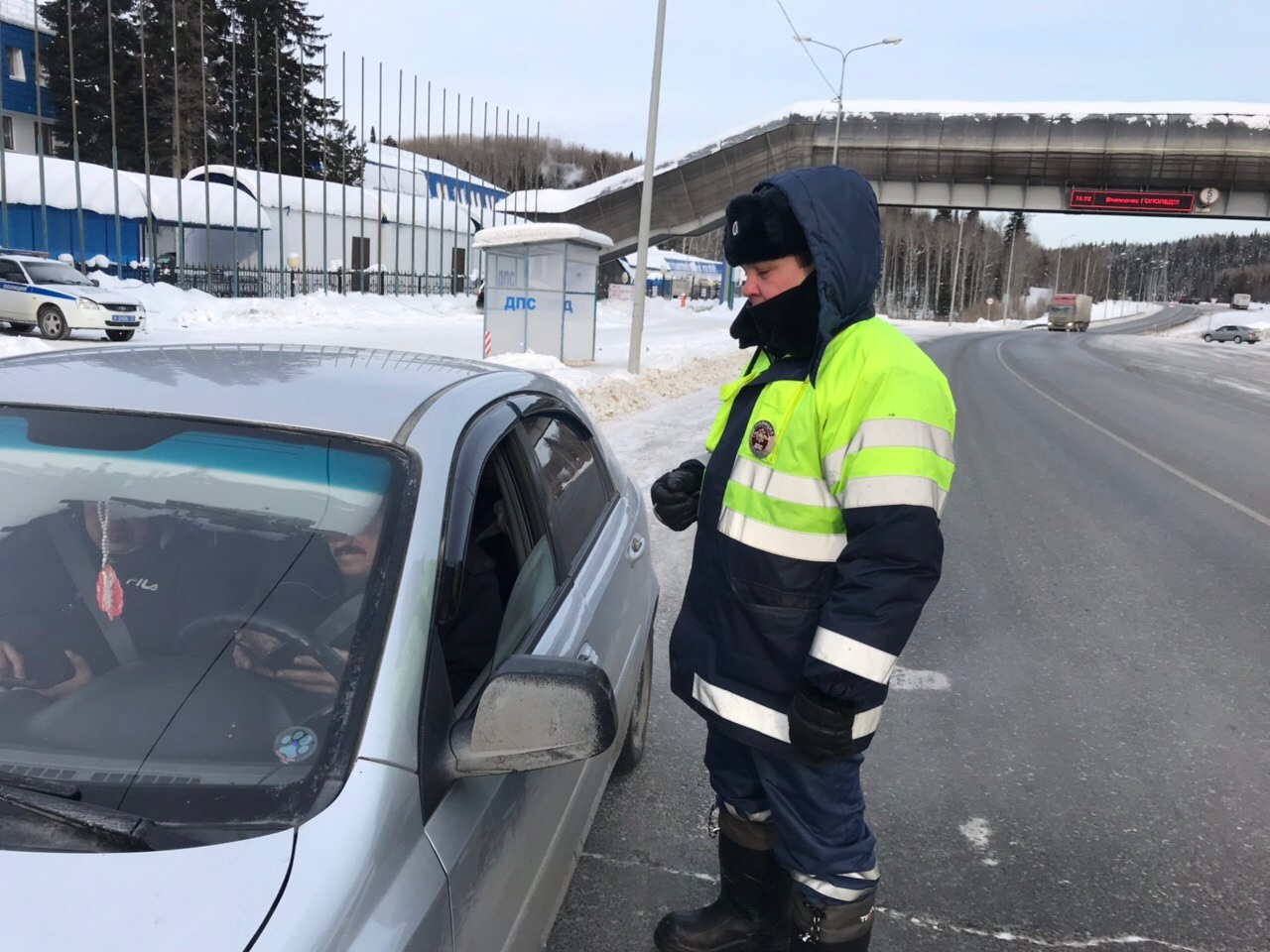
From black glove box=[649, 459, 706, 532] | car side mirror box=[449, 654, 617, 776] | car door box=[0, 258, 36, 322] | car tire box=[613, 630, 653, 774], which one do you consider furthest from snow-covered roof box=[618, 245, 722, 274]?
car side mirror box=[449, 654, 617, 776]

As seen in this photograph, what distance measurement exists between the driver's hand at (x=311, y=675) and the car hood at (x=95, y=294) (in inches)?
819

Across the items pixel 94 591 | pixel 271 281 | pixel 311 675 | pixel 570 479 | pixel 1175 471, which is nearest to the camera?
pixel 311 675

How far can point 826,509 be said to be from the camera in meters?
A: 2.04

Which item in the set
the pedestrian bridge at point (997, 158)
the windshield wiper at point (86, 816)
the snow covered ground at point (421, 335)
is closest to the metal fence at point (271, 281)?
the snow covered ground at point (421, 335)

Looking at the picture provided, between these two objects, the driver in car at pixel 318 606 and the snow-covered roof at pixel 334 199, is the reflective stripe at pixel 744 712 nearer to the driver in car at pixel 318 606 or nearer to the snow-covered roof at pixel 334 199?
the driver in car at pixel 318 606

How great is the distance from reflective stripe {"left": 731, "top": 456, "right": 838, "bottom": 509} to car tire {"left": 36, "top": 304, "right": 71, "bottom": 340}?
2086 centimetres

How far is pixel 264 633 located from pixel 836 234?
1384 mm

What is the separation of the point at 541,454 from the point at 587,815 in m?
0.95

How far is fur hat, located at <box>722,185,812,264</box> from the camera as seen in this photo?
2064 mm

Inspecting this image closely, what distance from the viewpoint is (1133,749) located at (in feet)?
12.5

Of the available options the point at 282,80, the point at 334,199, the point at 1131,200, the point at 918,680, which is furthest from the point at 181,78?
the point at 918,680

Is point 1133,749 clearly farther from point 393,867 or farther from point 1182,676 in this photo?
point 393,867

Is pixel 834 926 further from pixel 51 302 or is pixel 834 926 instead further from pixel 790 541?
pixel 51 302

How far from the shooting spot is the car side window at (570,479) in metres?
2.55
